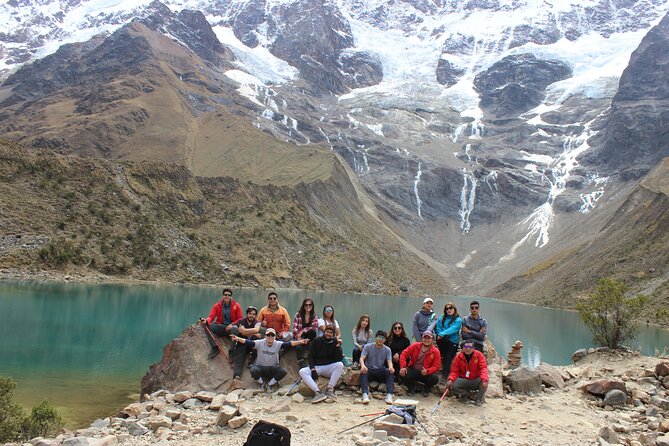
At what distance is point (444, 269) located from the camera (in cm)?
16175

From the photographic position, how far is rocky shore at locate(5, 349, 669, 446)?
11.6 m

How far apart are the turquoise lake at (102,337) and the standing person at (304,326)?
611 cm

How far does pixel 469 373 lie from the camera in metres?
14.9

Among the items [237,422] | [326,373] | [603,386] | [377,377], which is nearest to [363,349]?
[377,377]

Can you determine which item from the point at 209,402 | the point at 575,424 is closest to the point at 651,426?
the point at 575,424

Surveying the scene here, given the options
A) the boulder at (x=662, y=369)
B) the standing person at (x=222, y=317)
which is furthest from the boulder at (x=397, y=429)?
the boulder at (x=662, y=369)

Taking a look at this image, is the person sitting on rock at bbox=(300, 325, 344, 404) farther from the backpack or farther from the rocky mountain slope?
the rocky mountain slope

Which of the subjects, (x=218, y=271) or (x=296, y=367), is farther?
(x=218, y=271)

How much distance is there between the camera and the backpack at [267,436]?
7152 mm

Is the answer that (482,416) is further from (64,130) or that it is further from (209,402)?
(64,130)

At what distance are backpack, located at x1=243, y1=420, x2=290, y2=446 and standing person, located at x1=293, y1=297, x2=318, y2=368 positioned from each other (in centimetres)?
886

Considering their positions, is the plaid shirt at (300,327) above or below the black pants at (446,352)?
above

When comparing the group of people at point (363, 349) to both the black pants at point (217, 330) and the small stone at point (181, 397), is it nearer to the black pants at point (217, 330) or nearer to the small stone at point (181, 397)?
the black pants at point (217, 330)

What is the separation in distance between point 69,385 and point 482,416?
14.6 meters
